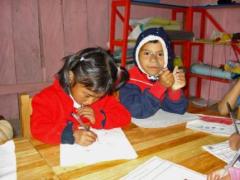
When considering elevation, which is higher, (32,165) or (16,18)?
(16,18)

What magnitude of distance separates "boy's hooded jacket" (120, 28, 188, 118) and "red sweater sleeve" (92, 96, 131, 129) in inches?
3.0

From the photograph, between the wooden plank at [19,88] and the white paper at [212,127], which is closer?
the white paper at [212,127]

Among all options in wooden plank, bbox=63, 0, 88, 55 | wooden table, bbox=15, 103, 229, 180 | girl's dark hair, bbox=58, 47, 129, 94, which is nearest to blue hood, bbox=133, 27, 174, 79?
girl's dark hair, bbox=58, 47, 129, 94

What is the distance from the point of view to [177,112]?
1131 mm

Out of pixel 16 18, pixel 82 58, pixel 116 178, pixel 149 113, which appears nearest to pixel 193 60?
pixel 16 18

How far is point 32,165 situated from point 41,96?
32 cm

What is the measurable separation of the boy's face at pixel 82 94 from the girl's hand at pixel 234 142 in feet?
1.50

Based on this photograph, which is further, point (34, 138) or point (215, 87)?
point (215, 87)

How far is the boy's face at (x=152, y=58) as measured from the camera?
1271 mm

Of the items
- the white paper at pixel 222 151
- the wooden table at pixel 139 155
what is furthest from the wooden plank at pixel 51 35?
the white paper at pixel 222 151

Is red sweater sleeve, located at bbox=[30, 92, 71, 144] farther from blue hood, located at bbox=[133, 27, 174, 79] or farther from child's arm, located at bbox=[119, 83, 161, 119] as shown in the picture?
blue hood, located at bbox=[133, 27, 174, 79]

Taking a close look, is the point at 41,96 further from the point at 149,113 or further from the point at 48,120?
the point at 149,113

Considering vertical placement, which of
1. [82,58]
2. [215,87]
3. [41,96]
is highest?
[82,58]

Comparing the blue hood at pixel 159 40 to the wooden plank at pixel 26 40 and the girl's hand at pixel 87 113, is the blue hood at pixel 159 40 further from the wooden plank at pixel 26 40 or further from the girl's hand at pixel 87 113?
the wooden plank at pixel 26 40
